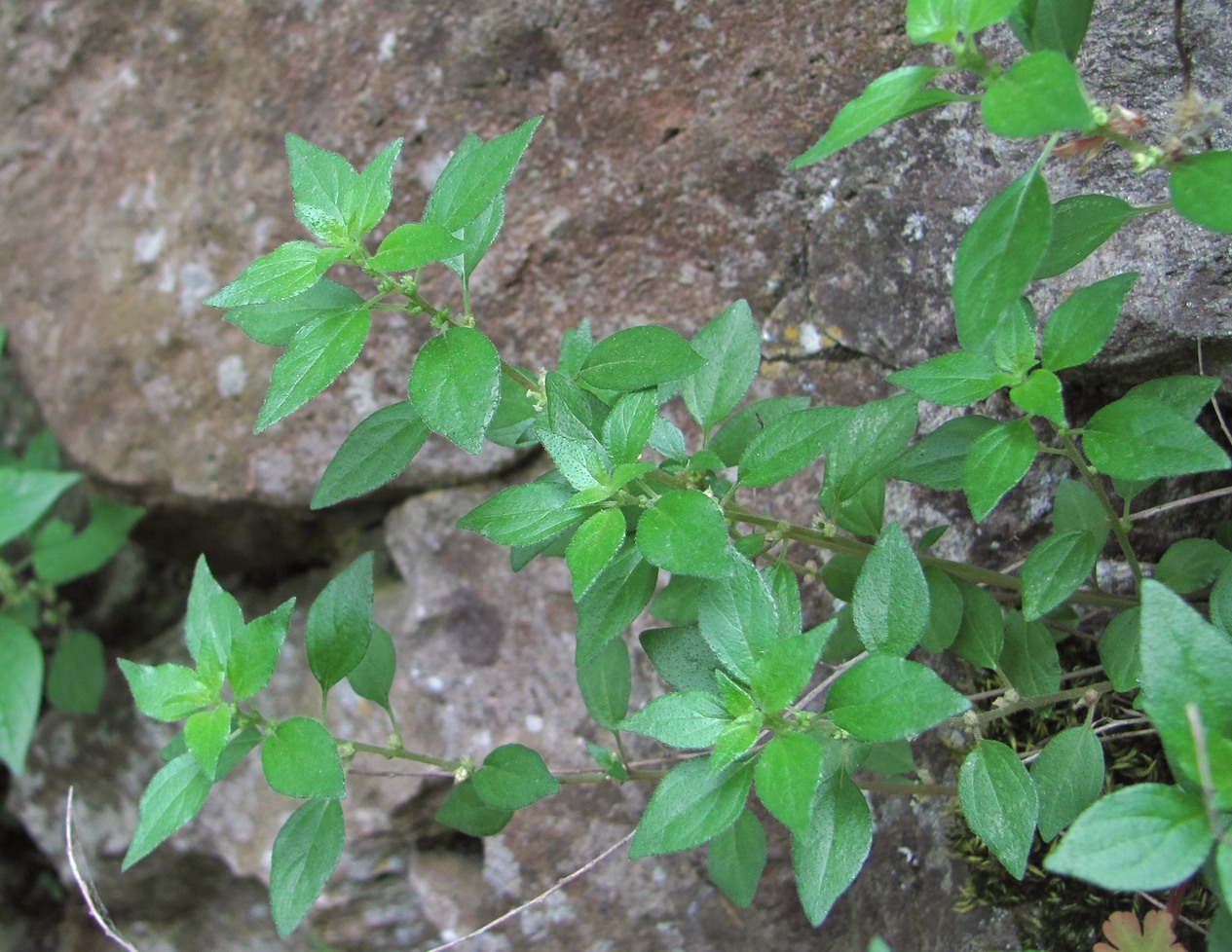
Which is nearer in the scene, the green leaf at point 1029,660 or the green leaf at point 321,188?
the green leaf at point 321,188

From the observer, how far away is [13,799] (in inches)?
127

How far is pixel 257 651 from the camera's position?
61.0 inches

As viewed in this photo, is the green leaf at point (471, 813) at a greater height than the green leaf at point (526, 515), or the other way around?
the green leaf at point (526, 515)

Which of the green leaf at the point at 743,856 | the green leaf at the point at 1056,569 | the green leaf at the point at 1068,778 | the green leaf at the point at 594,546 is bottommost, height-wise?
the green leaf at the point at 743,856

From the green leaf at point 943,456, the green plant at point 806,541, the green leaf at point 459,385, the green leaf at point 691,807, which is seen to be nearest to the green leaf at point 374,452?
the green plant at point 806,541

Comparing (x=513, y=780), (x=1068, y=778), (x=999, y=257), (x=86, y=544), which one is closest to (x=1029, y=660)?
(x=1068, y=778)

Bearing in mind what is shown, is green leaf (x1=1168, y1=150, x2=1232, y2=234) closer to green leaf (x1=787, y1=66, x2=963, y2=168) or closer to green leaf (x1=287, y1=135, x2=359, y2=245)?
green leaf (x1=787, y1=66, x2=963, y2=168)

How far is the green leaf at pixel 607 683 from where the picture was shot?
1.80 m

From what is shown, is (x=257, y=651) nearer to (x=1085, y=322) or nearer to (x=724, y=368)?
(x=724, y=368)

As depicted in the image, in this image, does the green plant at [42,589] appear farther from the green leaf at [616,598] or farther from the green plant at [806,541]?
the green leaf at [616,598]

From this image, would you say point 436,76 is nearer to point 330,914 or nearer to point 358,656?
point 358,656

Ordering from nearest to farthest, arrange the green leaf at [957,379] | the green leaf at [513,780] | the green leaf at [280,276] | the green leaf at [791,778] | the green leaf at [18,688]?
the green leaf at [791,778]
the green leaf at [280,276]
the green leaf at [957,379]
the green leaf at [513,780]
the green leaf at [18,688]

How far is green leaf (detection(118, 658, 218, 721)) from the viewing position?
1.60m

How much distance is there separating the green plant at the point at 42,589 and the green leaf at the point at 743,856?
1746 mm
